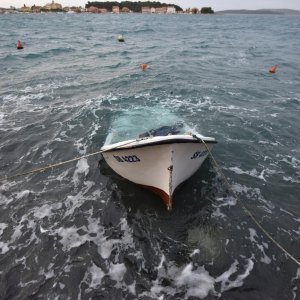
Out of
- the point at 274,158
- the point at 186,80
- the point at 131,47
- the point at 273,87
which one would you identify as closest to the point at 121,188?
the point at 274,158

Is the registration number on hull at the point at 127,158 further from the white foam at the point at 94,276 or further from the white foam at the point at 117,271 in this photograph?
the white foam at the point at 94,276

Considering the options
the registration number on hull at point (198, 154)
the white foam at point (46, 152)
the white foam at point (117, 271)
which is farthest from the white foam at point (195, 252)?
the white foam at point (46, 152)

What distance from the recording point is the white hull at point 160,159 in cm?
802

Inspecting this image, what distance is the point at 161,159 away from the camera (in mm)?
8297

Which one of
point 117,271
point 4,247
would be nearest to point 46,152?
point 4,247

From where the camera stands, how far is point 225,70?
26953 mm

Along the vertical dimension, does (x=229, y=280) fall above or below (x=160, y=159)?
below

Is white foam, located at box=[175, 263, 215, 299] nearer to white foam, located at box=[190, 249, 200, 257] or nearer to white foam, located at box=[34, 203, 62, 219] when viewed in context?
white foam, located at box=[190, 249, 200, 257]

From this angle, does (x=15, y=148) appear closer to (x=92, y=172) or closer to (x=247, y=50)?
(x=92, y=172)

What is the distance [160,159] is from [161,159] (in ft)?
0.12

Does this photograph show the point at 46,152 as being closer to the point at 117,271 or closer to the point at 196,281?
the point at 117,271

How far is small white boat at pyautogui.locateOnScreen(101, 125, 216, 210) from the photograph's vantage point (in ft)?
26.3

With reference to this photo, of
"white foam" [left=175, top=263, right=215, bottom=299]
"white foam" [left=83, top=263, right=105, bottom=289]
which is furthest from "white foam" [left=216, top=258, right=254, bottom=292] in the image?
"white foam" [left=83, top=263, right=105, bottom=289]

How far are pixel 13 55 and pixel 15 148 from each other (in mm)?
23228
